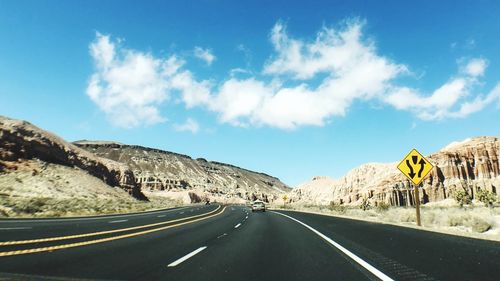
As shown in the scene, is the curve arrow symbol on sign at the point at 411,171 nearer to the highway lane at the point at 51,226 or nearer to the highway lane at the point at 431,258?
the highway lane at the point at 431,258

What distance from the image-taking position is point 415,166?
2052 cm

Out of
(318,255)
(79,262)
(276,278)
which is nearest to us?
(276,278)

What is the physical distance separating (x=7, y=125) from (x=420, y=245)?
2767 inches

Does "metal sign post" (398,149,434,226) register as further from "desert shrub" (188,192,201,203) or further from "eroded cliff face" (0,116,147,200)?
"desert shrub" (188,192,201,203)

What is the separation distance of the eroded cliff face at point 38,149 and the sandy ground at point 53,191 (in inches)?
80.7

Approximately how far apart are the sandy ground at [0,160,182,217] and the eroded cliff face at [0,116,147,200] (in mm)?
2050

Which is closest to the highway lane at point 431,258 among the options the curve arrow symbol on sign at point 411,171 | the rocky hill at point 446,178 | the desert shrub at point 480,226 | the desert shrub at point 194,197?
the curve arrow symbol on sign at point 411,171

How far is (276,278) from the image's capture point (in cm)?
689

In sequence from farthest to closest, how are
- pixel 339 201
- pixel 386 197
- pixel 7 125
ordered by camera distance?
pixel 339 201, pixel 386 197, pixel 7 125

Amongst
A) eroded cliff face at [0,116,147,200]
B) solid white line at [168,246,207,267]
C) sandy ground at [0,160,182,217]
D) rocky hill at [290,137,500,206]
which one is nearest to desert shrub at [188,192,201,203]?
eroded cliff face at [0,116,147,200]

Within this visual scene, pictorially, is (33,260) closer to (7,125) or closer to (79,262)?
(79,262)

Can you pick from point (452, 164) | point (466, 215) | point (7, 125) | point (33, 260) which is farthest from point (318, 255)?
point (452, 164)

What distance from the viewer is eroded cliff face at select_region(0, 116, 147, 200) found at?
202 feet

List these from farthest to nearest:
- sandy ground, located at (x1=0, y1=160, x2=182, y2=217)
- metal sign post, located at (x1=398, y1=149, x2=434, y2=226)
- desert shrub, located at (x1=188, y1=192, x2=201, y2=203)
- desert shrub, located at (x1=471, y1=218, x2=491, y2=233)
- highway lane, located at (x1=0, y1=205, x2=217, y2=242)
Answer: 1. desert shrub, located at (x1=188, y1=192, x2=201, y2=203)
2. sandy ground, located at (x1=0, y1=160, x2=182, y2=217)
3. metal sign post, located at (x1=398, y1=149, x2=434, y2=226)
4. desert shrub, located at (x1=471, y1=218, x2=491, y2=233)
5. highway lane, located at (x1=0, y1=205, x2=217, y2=242)
